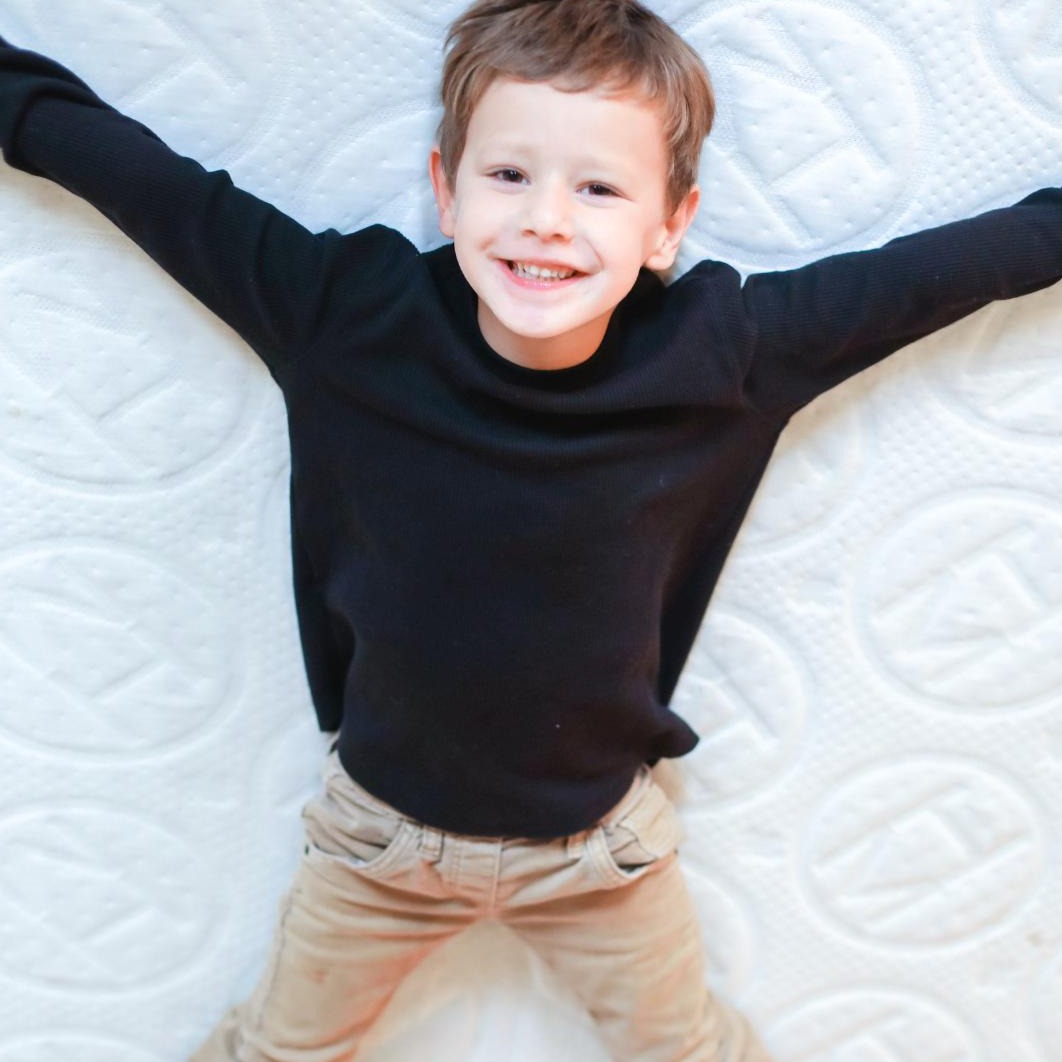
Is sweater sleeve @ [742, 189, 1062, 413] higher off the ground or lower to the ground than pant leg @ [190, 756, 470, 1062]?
higher

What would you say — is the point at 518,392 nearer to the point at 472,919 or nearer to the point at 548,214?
the point at 548,214

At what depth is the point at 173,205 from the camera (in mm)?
563

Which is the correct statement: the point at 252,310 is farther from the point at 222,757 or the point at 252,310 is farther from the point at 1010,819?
the point at 1010,819

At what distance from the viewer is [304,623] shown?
67cm

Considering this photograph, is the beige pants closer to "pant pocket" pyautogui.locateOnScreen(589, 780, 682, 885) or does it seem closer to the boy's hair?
"pant pocket" pyautogui.locateOnScreen(589, 780, 682, 885)

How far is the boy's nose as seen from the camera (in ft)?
1.70

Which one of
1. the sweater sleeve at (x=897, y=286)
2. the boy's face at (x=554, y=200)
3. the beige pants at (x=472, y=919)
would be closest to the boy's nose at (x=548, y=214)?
the boy's face at (x=554, y=200)

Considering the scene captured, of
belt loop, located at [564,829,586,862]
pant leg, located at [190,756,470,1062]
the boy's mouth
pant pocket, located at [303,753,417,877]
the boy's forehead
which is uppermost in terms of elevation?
the boy's forehead

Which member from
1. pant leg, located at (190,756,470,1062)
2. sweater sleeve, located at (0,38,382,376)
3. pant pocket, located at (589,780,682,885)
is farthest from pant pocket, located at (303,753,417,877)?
sweater sleeve, located at (0,38,382,376)

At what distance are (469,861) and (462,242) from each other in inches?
12.7

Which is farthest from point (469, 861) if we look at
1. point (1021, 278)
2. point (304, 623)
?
point (1021, 278)

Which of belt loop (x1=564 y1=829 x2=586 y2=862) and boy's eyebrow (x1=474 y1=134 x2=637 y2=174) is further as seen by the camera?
belt loop (x1=564 y1=829 x2=586 y2=862)

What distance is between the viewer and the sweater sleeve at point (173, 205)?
56 cm

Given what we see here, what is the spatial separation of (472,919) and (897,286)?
41cm
